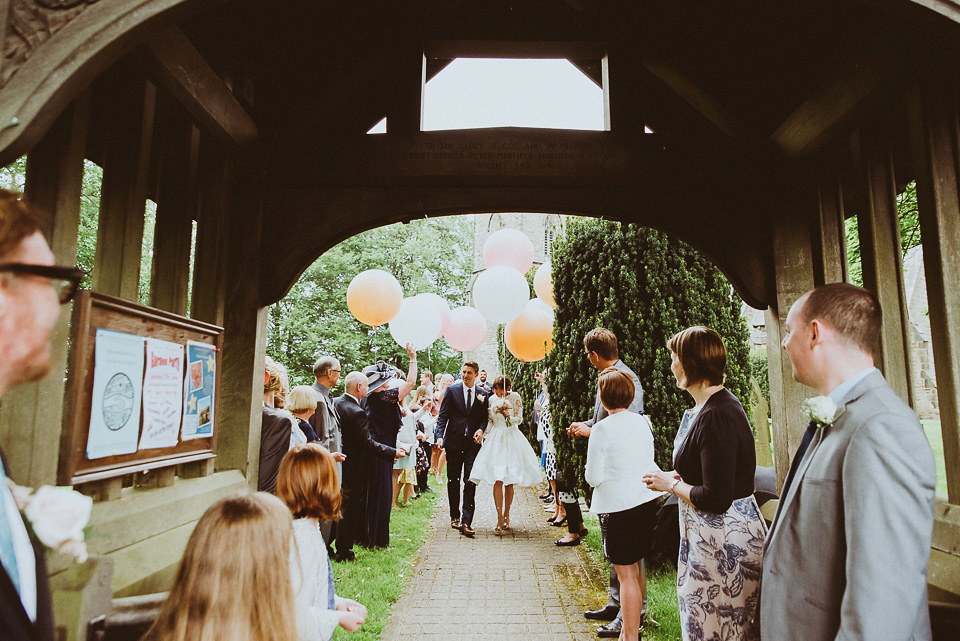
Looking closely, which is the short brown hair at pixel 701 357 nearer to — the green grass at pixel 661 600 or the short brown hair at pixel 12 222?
the green grass at pixel 661 600

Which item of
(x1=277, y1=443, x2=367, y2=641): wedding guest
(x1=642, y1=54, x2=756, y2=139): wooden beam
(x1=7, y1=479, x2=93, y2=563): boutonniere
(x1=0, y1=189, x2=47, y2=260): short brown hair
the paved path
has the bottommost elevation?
the paved path

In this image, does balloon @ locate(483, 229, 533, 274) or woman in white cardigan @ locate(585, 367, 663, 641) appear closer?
woman in white cardigan @ locate(585, 367, 663, 641)

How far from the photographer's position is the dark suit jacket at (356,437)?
6203 mm

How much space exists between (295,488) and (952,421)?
8.34 feet

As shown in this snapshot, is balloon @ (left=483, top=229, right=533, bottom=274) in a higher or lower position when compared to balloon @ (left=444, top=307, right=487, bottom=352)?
higher

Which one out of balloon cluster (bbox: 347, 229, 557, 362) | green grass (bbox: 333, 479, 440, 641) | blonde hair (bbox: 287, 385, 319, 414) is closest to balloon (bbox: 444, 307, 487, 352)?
balloon cluster (bbox: 347, 229, 557, 362)

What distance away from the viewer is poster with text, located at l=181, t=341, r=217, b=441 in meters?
2.75

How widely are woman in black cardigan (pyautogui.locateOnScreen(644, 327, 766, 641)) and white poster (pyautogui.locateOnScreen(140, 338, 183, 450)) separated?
225 centimetres

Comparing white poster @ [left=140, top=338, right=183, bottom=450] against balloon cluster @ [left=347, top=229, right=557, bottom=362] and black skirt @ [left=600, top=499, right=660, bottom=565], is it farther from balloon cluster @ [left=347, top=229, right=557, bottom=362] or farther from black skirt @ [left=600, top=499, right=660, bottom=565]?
balloon cluster @ [left=347, top=229, right=557, bottom=362]

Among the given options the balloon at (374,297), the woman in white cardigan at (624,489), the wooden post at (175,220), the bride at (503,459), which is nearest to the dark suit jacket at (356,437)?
→ the balloon at (374,297)

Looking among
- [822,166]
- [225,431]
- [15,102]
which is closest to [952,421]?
[822,166]

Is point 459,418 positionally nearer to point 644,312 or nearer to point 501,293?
point 501,293

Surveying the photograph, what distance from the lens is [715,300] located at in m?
5.94

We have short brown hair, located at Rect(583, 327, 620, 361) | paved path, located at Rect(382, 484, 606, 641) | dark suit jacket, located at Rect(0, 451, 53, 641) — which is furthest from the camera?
short brown hair, located at Rect(583, 327, 620, 361)
